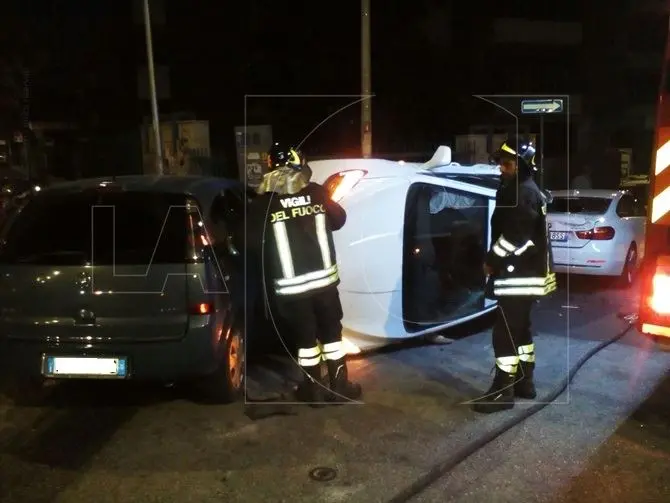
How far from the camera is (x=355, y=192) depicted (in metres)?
5.33

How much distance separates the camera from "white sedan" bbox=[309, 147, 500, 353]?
Result: 5.29m

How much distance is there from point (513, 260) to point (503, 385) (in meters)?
0.87

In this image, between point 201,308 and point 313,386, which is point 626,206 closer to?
point 313,386

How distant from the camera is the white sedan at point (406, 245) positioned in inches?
208

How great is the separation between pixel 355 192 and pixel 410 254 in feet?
2.19

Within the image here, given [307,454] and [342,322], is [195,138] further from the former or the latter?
[307,454]

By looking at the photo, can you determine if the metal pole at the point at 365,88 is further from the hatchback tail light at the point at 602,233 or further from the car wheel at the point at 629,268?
the car wheel at the point at 629,268

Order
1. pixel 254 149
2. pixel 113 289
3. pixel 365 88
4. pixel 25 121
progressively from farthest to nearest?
pixel 25 121 → pixel 254 149 → pixel 365 88 → pixel 113 289

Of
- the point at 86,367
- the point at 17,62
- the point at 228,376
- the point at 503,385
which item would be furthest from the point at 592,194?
the point at 17,62

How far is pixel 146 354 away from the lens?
14.2ft

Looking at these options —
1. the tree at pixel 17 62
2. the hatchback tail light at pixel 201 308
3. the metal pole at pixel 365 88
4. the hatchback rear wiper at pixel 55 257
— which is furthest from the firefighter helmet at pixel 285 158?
the tree at pixel 17 62

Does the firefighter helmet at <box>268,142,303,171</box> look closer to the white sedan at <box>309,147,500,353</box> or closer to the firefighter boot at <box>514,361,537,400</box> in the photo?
the white sedan at <box>309,147,500,353</box>

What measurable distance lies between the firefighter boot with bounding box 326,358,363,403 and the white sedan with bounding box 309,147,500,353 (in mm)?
572

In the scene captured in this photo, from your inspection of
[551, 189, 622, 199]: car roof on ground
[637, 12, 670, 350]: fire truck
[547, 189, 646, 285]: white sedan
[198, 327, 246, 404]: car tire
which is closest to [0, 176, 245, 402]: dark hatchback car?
[198, 327, 246, 404]: car tire
